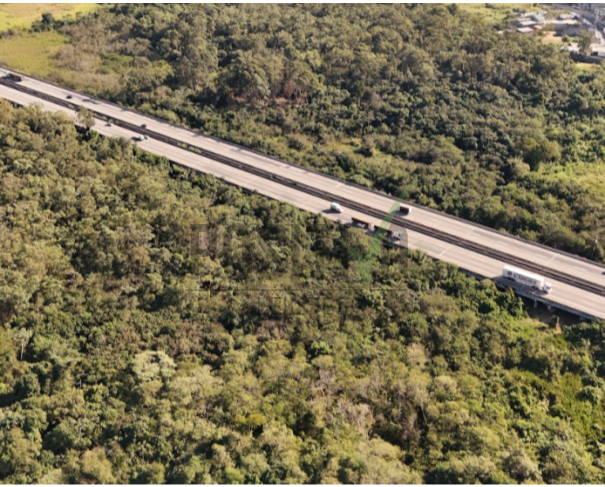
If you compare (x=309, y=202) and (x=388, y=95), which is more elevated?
(x=388, y=95)

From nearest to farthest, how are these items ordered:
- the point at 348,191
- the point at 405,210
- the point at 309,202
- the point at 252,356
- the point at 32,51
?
the point at 252,356 → the point at 405,210 → the point at 309,202 → the point at 348,191 → the point at 32,51

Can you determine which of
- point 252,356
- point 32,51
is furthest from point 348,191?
point 32,51

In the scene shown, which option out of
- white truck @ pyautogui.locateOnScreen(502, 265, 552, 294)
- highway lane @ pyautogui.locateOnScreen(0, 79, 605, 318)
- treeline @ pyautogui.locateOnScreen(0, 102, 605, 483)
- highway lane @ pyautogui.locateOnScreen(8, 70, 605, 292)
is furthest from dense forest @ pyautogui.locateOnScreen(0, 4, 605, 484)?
highway lane @ pyautogui.locateOnScreen(8, 70, 605, 292)

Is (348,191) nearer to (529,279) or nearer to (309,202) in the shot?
(309,202)

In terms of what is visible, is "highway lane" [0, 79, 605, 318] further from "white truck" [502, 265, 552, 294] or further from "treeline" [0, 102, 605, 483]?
"treeline" [0, 102, 605, 483]

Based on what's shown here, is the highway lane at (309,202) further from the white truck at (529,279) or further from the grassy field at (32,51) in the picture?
the grassy field at (32,51)

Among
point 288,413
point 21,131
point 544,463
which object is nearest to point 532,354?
point 544,463

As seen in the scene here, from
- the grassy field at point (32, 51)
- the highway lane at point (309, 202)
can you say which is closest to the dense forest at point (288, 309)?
the highway lane at point (309, 202)
